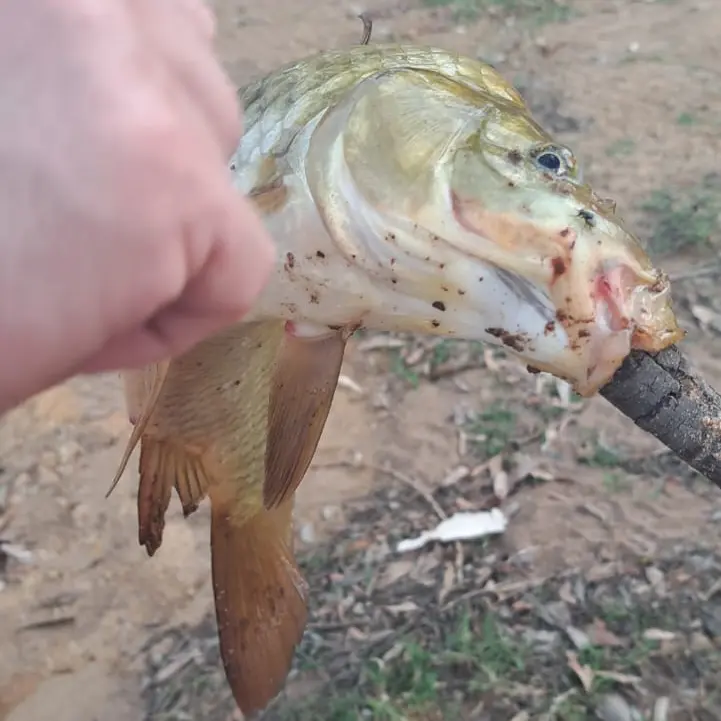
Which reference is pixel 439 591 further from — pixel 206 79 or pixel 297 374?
pixel 206 79

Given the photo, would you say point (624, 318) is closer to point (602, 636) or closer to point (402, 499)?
point (602, 636)

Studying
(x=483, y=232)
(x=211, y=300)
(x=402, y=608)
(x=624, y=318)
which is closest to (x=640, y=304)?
(x=624, y=318)

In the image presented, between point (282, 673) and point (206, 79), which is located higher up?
point (206, 79)

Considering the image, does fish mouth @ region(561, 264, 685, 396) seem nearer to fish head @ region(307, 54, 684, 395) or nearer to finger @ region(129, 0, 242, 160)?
fish head @ region(307, 54, 684, 395)

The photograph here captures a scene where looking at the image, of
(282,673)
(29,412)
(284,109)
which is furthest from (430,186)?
(29,412)

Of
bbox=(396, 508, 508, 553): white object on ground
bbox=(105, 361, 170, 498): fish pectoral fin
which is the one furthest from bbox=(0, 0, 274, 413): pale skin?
bbox=(396, 508, 508, 553): white object on ground
